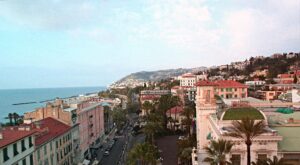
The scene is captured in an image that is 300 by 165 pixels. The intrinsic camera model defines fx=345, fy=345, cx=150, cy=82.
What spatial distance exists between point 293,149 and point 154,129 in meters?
41.9

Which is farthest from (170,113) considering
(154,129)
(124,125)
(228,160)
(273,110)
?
(228,160)

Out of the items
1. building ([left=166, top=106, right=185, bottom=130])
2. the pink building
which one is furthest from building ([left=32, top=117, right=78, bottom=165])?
building ([left=166, top=106, right=185, bottom=130])

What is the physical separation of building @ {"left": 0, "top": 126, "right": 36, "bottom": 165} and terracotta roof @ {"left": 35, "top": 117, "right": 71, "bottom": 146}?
3421 mm

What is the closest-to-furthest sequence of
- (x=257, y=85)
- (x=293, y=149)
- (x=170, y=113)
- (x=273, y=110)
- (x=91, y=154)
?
(x=293, y=149) → (x=273, y=110) → (x=91, y=154) → (x=170, y=113) → (x=257, y=85)

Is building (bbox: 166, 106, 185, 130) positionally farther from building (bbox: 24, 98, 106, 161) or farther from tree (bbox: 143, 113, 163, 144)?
building (bbox: 24, 98, 106, 161)

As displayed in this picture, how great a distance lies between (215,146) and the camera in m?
29.5

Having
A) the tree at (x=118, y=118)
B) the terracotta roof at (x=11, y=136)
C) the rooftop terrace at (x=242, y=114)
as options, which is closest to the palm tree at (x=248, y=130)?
the rooftop terrace at (x=242, y=114)

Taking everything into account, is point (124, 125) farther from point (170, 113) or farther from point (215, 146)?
point (215, 146)

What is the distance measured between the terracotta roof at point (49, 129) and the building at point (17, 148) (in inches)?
135

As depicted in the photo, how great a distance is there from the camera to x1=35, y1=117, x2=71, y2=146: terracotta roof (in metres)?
46.1

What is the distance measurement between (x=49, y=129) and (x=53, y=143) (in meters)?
3.96

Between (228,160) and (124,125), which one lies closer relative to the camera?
(228,160)

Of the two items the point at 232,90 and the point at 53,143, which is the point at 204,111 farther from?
the point at 232,90

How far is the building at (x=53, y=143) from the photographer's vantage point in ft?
146
